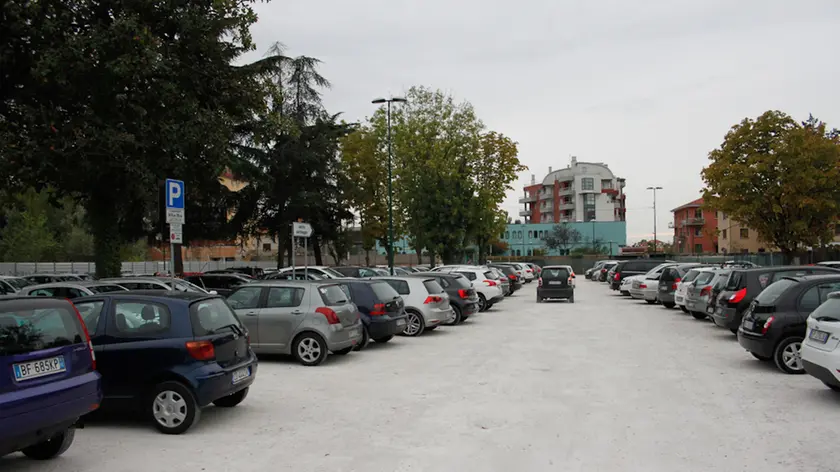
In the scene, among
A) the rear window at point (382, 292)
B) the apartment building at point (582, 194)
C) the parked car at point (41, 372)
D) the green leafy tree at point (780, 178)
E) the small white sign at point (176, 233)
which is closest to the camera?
the parked car at point (41, 372)

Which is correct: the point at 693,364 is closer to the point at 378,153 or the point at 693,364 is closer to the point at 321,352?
the point at 321,352

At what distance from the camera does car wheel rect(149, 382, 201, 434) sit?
745 centimetres

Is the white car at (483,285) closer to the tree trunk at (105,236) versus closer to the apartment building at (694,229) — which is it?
the tree trunk at (105,236)

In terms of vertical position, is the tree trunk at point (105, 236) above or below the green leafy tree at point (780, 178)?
below

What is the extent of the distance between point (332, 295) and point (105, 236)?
1458cm

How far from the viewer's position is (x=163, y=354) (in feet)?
24.7

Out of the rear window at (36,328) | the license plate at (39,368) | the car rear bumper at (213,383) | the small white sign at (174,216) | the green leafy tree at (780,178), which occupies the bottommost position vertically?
the car rear bumper at (213,383)

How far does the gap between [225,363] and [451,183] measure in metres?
37.6

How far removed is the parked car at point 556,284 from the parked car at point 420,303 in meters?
13.8

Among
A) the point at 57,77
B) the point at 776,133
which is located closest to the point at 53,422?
the point at 57,77

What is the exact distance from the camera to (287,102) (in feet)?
130

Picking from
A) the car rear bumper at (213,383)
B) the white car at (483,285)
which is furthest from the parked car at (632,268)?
the car rear bumper at (213,383)

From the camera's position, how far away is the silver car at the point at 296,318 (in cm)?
1203

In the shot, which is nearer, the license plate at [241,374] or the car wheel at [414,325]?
the license plate at [241,374]
